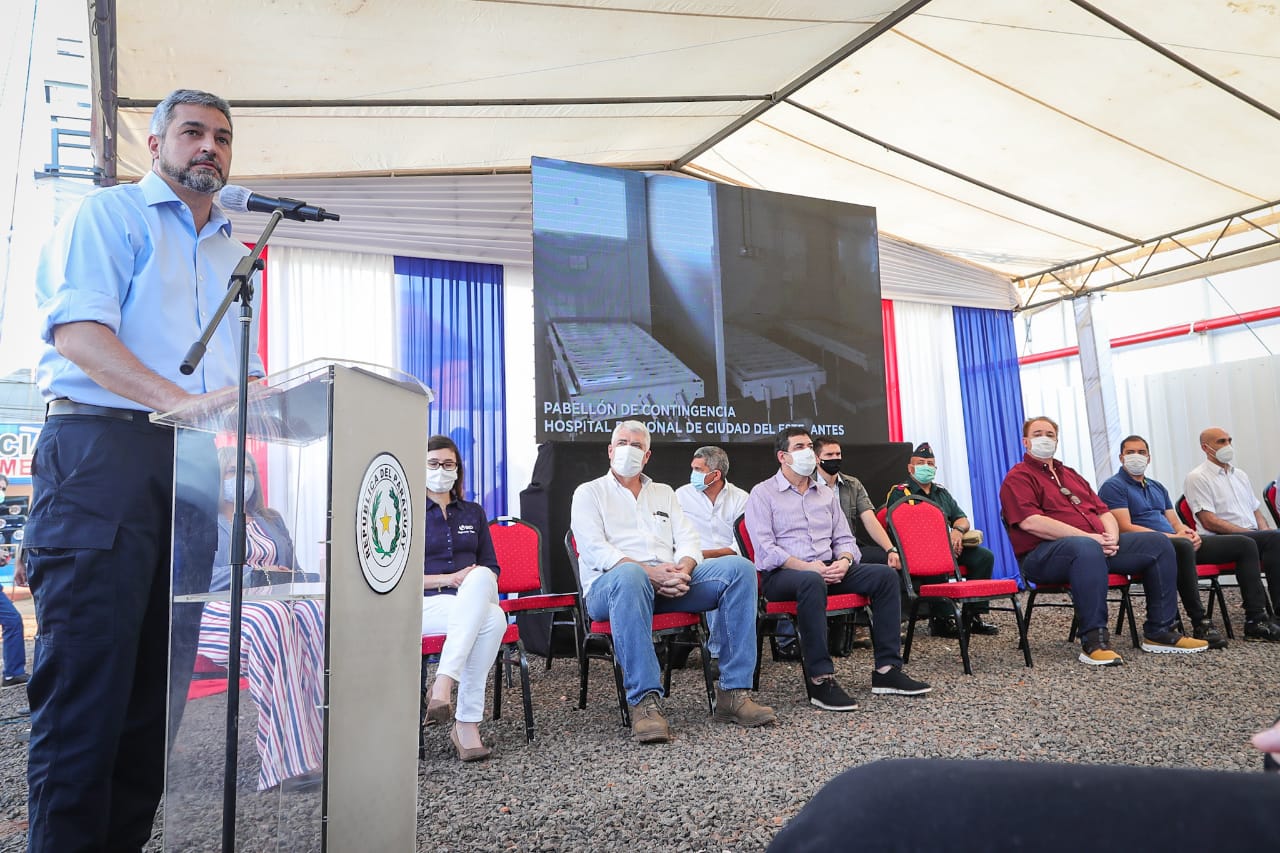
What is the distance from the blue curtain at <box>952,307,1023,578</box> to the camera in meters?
9.02

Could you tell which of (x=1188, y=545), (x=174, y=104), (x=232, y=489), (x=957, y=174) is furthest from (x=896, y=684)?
(x=957, y=174)

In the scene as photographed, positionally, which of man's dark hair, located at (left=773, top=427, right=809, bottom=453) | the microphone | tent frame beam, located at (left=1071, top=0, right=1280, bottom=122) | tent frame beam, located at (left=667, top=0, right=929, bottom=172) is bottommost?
man's dark hair, located at (left=773, top=427, right=809, bottom=453)

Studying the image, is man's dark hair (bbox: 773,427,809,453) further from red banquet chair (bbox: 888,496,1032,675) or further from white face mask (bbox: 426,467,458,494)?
white face mask (bbox: 426,467,458,494)

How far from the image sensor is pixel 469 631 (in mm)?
3100

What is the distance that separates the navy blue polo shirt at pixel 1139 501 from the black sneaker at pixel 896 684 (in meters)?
2.40

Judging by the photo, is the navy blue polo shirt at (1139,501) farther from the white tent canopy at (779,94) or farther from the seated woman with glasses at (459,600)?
the seated woman with glasses at (459,600)

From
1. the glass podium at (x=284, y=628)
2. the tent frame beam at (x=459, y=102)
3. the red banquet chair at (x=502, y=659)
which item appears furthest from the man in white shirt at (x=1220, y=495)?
the glass podium at (x=284, y=628)

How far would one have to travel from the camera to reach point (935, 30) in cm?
518

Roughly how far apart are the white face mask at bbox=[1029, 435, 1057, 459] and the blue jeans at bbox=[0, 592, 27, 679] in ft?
18.5

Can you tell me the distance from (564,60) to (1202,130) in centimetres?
432

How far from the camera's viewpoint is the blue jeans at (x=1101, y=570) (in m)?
4.35

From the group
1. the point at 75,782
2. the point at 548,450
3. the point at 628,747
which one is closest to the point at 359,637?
the point at 75,782

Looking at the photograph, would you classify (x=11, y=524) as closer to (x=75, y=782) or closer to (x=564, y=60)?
(x=564, y=60)

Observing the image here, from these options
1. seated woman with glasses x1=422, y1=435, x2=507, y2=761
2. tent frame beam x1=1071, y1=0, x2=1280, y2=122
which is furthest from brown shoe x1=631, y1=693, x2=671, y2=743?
tent frame beam x1=1071, y1=0, x2=1280, y2=122
